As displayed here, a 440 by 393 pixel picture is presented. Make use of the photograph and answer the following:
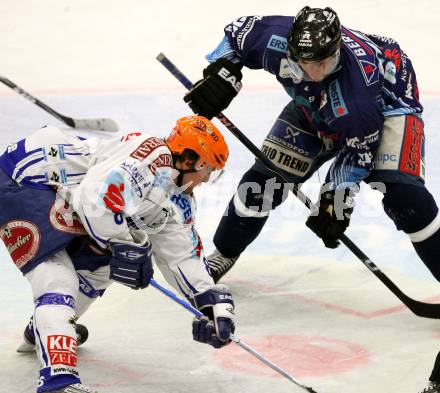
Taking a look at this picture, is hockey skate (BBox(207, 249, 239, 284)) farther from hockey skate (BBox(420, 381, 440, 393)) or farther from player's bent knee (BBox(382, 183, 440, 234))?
hockey skate (BBox(420, 381, 440, 393))

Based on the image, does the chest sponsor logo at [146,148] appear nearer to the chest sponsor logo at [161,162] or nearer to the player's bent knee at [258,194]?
the chest sponsor logo at [161,162]

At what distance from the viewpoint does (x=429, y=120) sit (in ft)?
20.1

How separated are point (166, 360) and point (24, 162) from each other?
93 cm

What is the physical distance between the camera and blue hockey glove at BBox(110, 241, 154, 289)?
3.04 metres

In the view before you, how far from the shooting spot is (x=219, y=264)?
4.36m

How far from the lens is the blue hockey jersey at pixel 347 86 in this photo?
143 inches

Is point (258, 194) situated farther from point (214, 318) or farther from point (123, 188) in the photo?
point (123, 188)

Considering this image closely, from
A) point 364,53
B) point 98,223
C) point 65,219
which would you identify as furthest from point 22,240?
point 364,53

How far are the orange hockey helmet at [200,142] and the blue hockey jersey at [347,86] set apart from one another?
565mm

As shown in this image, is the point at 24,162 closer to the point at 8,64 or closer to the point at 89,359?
the point at 89,359

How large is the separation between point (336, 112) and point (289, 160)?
0.55 metres

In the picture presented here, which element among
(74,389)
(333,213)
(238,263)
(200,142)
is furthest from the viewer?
(238,263)

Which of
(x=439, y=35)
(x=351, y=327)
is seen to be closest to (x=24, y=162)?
(x=351, y=327)

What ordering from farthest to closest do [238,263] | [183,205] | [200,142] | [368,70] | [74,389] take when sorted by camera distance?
[238,263] → [368,70] → [183,205] → [200,142] → [74,389]
